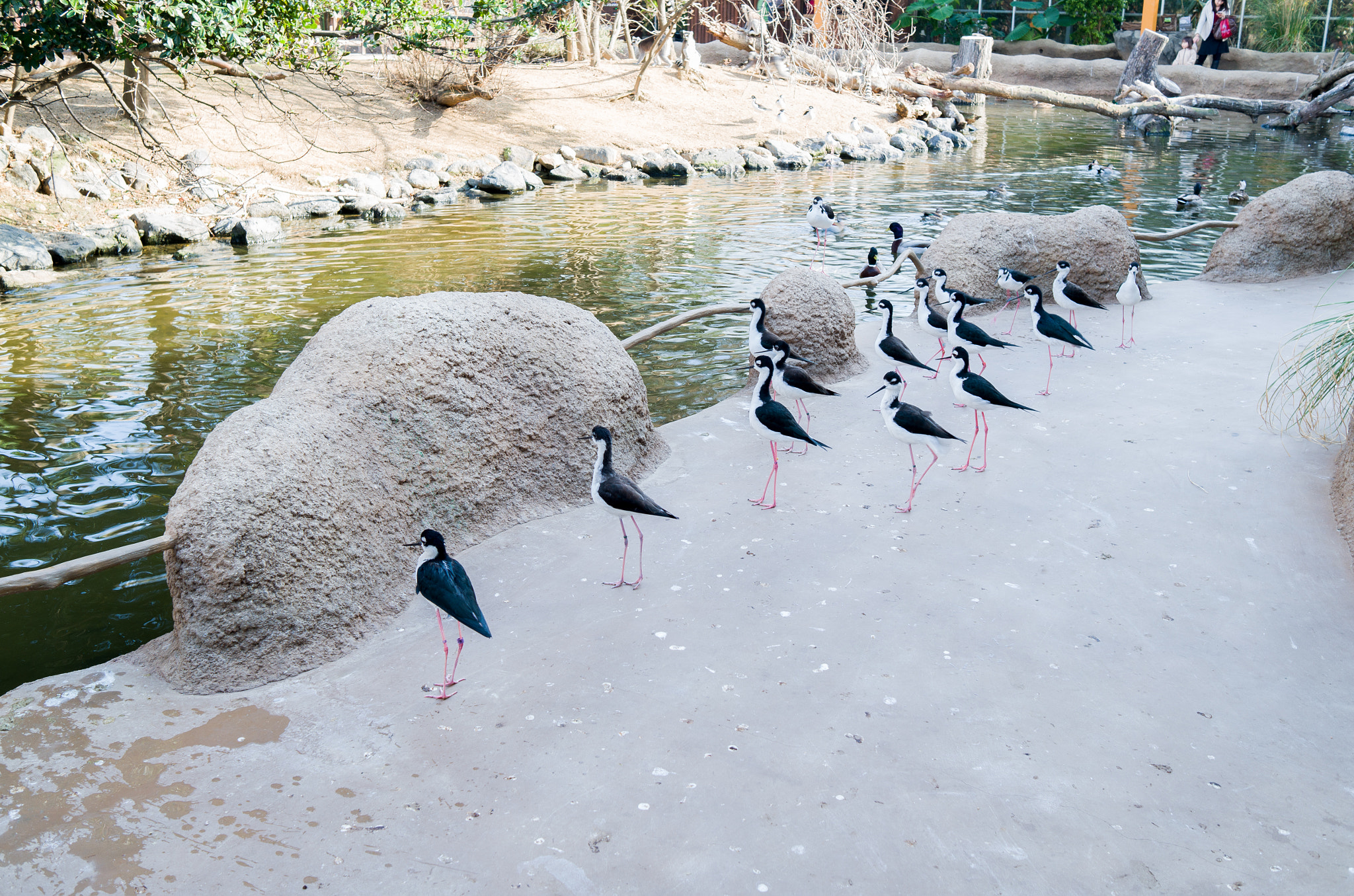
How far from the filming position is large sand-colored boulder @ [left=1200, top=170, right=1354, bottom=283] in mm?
11055

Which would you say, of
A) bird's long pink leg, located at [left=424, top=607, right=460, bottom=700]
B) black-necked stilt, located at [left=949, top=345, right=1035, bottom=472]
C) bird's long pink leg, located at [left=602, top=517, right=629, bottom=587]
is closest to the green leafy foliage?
black-necked stilt, located at [left=949, top=345, right=1035, bottom=472]

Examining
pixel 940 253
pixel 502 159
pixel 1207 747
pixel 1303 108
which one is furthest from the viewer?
pixel 1303 108

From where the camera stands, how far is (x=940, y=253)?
411 inches

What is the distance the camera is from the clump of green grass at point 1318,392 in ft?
19.4

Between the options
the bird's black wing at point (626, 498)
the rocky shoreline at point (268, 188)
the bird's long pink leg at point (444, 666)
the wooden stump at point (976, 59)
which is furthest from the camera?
the wooden stump at point (976, 59)

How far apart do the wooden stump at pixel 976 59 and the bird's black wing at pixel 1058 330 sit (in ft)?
83.2

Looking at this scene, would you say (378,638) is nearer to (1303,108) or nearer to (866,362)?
(866,362)

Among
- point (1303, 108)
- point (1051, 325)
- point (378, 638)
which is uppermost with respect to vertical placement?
point (1303, 108)

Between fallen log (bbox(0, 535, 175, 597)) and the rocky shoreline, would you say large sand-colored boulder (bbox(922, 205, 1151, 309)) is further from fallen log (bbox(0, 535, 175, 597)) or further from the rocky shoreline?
the rocky shoreline

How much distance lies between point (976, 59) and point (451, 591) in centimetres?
3189

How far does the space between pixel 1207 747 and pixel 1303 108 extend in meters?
27.2

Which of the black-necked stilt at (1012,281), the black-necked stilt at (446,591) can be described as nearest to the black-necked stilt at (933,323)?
the black-necked stilt at (1012,281)

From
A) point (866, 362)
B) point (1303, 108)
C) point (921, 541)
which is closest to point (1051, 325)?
point (866, 362)

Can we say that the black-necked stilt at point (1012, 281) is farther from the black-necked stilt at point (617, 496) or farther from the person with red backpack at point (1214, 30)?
the person with red backpack at point (1214, 30)
